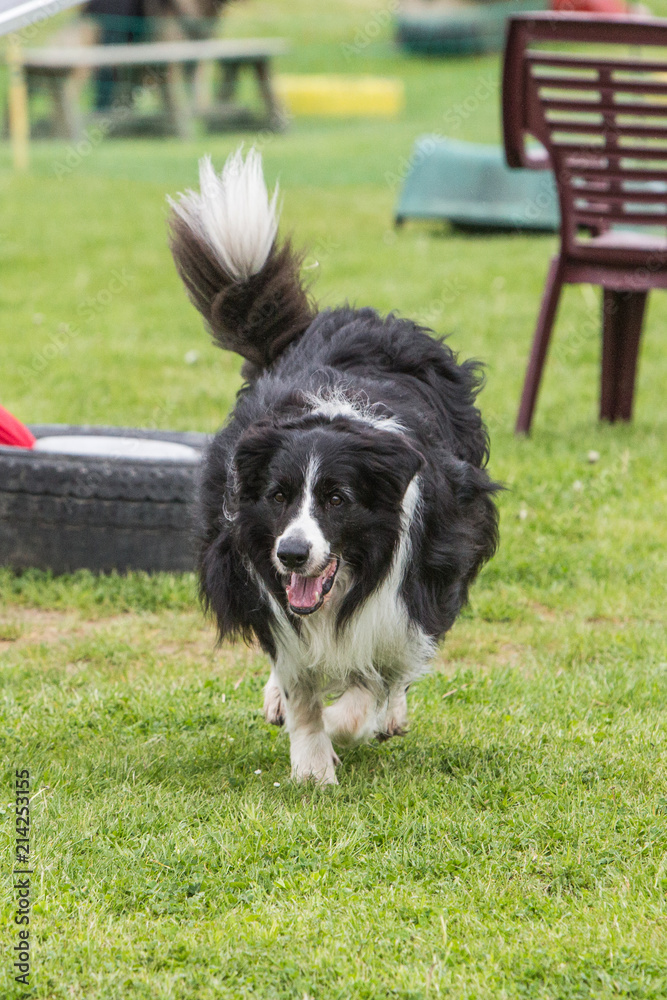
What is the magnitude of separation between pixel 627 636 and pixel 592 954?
198cm

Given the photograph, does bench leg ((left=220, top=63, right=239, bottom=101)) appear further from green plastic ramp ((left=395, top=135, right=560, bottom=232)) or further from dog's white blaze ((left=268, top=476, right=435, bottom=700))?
dog's white blaze ((left=268, top=476, right=435, bottom=700))

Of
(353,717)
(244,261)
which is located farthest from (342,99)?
(353,717)

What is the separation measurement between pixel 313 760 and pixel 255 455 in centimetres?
89

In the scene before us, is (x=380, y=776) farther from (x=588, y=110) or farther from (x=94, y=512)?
(x=588, y=110)

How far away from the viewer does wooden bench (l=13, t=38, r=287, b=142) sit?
1791 cm

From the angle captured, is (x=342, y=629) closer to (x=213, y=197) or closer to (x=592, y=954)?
(x=592, y=954)

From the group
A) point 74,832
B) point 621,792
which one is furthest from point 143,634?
point 621,792

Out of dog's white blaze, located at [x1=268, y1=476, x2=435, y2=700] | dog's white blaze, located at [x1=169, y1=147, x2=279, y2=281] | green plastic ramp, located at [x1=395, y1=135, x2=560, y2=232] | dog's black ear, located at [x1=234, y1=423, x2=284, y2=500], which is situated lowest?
green plastic ramp, located at [x1=395, y1=135, x2=560, y2=232]

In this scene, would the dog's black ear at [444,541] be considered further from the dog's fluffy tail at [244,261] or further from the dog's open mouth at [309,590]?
the dog's fluffy tail at [244,261]

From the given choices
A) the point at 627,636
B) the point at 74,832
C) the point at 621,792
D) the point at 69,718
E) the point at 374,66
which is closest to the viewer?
the point at 74,832

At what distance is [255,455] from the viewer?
3.15 meters

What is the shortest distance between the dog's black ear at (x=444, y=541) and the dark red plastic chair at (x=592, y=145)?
2829 mm

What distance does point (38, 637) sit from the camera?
14.9 ft

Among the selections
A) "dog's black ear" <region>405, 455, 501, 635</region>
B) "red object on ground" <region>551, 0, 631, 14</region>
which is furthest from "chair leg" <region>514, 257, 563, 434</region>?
"red object on ground" <region>551, 0, 631, 14</region>
